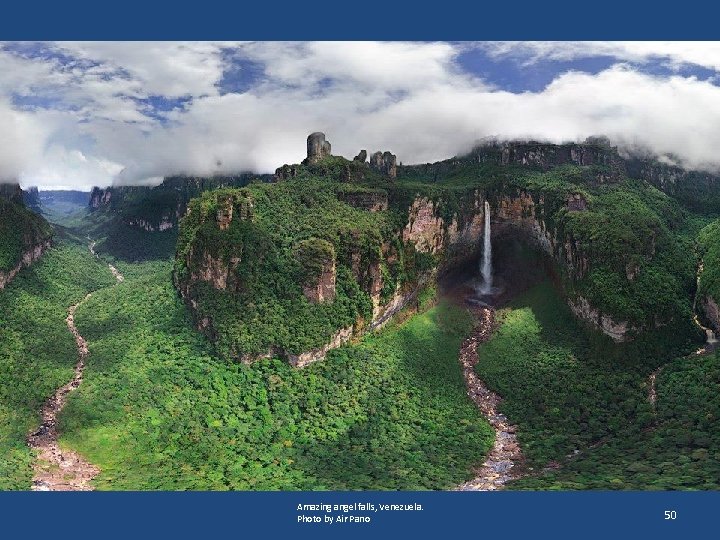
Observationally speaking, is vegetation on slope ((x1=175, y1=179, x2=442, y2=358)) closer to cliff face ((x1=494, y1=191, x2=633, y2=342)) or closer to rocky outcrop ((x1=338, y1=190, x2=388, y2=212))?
rocky outcrop ((x1=338, y1=190, x2=388, y2=212))

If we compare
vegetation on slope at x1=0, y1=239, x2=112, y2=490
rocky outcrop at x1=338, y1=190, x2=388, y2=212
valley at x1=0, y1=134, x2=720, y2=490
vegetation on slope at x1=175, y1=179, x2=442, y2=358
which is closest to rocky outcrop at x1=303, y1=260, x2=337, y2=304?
valley at x1=0, y1=134, x2=720, y2=490

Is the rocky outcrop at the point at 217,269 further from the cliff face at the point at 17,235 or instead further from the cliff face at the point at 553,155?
the cliff face at the point at 553,155

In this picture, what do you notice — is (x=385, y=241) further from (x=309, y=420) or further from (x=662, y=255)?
(x=662, y=255)

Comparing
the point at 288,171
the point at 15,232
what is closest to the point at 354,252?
the point at 288,171

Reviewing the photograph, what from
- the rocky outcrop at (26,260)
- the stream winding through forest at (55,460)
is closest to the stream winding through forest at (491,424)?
the stream winding through forest at (55,460)

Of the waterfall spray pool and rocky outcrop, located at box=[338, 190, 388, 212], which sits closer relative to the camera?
rocky outcrop, located at box=[338, 190, 388, 212]

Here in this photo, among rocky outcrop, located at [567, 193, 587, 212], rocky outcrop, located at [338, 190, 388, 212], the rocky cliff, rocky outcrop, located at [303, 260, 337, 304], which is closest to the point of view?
the rocky cliff
